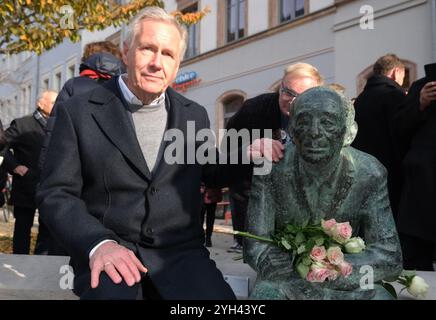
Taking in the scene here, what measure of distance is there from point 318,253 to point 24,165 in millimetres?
3901

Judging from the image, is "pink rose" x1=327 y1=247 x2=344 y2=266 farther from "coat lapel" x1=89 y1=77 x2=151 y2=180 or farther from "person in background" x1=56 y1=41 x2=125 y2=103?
"person in background" x1=56 y1=41 x2=125 y2=103

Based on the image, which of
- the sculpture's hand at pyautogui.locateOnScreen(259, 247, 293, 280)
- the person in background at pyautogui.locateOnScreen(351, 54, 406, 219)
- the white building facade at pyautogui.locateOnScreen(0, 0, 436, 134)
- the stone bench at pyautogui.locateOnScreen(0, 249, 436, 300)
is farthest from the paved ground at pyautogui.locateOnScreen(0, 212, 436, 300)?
the white building facade at pyautogui.locateOnScreen(0, 0, 436, 134)

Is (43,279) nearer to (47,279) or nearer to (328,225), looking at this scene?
(47,279)

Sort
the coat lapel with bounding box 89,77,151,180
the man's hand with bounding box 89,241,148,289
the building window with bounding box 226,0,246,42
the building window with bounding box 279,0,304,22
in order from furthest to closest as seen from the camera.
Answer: the building window with bounding box 226,0,246,42
the building window with bounding box 279,0,304,22
the coat lapel with bounding box 89,77,151,180
the man's hand with bounding box 89,241,148,289

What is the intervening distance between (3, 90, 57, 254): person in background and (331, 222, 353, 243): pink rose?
Result: 3633 mm

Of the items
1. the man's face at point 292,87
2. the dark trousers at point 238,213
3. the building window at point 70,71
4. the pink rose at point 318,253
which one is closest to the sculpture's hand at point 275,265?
the pink rose at point 318,253

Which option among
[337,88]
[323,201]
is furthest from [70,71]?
[323,201]

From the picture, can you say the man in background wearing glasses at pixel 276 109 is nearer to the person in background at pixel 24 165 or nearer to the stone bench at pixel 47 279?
the stone bench at pixel 47 279

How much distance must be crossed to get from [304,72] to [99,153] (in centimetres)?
124

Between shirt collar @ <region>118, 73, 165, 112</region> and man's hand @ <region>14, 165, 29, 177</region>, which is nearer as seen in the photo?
shirt collar @ <region>118, 73, 165, 112</region>

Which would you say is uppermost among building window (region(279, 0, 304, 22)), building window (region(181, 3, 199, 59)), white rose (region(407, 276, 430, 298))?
building window (region(181, 3, 199, 59))

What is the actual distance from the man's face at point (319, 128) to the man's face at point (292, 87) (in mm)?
968

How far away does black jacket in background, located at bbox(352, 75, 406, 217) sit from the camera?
3.81 metres

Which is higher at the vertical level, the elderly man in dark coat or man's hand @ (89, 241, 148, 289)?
the elderly man in dark coat
